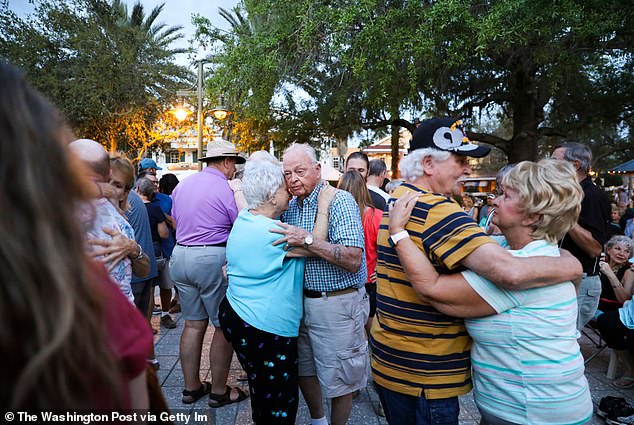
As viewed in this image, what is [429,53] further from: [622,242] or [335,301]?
[335,301]

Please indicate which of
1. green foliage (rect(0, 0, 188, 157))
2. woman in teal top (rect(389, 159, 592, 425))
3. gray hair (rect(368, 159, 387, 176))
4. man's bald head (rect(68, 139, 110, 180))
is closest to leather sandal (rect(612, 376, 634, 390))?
woman in teal top (rect(389, 159, 592, 425))

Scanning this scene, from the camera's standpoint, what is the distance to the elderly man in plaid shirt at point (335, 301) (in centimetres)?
256

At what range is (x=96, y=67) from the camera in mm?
17609

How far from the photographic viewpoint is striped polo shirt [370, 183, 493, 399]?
64.7 inches

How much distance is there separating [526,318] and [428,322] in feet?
1.27

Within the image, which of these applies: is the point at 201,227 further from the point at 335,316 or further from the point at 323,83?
the point at 323,83

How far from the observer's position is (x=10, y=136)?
0.72 metres

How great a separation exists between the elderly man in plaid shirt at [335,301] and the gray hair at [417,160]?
28.6 inches

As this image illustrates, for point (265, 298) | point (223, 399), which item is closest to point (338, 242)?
point (265, 298)

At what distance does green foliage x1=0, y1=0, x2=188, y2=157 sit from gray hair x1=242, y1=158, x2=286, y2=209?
17.2m

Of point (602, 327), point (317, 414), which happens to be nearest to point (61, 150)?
point (317, 414)

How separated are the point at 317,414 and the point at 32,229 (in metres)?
2.59

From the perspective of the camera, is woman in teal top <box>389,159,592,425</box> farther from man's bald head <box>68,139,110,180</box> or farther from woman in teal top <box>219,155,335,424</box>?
man's bald head <box>68,139,110,180</box>

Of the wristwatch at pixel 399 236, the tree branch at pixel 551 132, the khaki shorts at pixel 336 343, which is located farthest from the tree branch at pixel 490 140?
the wristwatch at pixel 399 236
